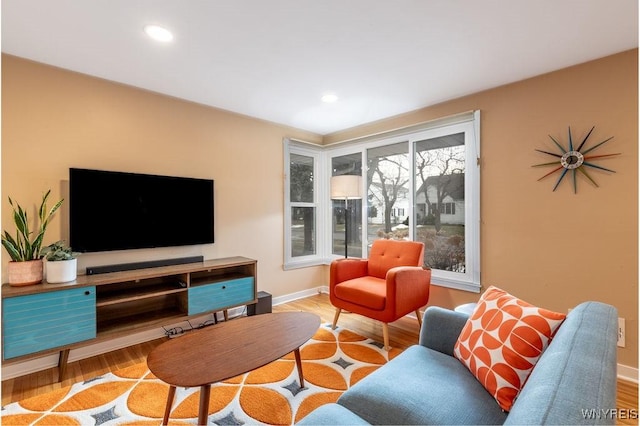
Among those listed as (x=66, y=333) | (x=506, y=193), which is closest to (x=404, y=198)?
(x=506, y=193)

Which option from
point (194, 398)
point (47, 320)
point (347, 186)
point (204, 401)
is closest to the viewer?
point (204, 401)

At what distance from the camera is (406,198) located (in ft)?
11.0

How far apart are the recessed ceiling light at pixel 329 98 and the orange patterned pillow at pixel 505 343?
2213mm

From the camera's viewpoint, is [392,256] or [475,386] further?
[392,256]

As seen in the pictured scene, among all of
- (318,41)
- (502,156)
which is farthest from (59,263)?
(502,156)

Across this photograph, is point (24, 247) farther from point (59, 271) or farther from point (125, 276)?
point (125, 276)

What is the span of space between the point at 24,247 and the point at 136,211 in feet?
2.40

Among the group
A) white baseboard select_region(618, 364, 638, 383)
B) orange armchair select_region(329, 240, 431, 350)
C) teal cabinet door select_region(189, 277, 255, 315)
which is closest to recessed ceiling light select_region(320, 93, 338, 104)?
orange armchair select_region(329, 240, 431, 350)

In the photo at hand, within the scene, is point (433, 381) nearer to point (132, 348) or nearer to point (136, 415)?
point (136, 415)

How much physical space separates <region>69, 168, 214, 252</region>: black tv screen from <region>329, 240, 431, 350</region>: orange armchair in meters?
1.44

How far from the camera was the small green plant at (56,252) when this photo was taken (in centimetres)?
204

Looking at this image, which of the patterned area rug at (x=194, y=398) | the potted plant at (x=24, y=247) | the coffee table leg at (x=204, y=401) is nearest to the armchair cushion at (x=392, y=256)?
the patterned area rug at (x=194, y=398)

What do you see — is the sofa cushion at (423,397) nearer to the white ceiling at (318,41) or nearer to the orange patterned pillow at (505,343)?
the orange patterned pillow at (505,343)

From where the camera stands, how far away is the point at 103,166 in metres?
2.44
